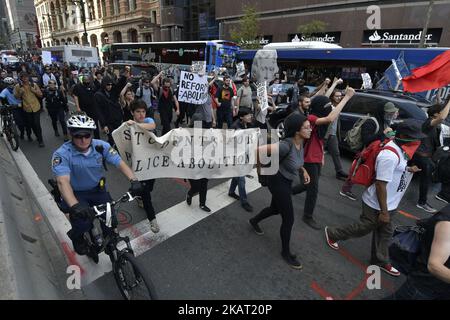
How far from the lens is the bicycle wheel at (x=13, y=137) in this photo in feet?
25.1

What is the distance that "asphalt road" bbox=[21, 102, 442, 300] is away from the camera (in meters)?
3.26

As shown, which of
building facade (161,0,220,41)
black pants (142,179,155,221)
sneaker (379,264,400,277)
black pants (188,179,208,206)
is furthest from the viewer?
building facade (161,0,220,41)

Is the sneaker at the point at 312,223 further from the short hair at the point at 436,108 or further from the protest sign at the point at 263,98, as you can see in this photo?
the protest sign at the point at 263,98

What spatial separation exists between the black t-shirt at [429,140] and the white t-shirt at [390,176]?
197cm

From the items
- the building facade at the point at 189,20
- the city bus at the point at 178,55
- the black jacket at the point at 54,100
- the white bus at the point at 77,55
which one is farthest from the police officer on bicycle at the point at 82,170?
the building facade at the point at 189,20

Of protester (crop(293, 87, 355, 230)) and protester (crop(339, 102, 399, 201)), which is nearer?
protester (crop(293, 87, 355, 230))

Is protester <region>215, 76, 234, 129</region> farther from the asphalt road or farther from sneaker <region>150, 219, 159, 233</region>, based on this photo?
sneaker <region>150, 219, 159, 233</region>

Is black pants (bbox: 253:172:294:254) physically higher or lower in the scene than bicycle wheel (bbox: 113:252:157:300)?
higher

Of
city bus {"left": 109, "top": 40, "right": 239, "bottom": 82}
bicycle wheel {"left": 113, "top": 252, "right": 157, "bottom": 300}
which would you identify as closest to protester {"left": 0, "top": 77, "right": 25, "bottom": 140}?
bicycle wheel {"left": 113, "top": 252, "right": 157, "bottom": 300}

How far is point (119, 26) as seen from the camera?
45.4m

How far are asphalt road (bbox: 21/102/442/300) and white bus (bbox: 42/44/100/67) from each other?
3361cm

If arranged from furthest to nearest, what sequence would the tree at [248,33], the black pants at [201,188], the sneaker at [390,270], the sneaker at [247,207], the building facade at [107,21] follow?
the building facade at [107,21], the tree at [248,33], the sneaker at [247,207], the black pants at [201,188], the sneaker at [390,270]

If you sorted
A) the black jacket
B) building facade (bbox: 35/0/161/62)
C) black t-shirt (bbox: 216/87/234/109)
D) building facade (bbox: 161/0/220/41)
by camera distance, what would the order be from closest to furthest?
the black jacket < black t-shirt (bbox: 216/87/234/109) < building facade (bbox: 161/0/220/41) < building facade (bbox: 35/0/161/62)
